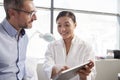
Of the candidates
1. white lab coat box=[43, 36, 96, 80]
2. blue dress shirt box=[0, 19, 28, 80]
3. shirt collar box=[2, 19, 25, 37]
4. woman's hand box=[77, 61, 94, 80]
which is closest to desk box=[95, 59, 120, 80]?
white lab coat box=[43, 36, 96, 80]

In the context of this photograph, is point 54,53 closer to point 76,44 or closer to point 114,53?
point 76,44

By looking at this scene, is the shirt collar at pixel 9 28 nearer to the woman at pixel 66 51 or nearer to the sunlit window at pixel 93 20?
the woman at pixel 66 51

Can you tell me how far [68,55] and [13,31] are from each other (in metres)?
0.69

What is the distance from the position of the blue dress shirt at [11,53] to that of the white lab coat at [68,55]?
42 centimetres

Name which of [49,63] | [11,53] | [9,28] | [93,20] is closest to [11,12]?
[9,28]

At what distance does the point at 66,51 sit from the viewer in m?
2.05

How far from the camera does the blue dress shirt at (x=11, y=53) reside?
4.64ft

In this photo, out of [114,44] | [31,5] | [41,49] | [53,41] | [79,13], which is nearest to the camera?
[31,5]


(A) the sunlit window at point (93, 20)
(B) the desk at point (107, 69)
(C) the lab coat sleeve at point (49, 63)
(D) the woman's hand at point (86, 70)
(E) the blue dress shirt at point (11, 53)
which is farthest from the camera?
(A) the sunlit window at point (93, 20)

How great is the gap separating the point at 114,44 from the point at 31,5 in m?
2.57

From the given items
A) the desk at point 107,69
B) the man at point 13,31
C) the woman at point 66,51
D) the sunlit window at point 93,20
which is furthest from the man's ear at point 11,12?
the sunlit window at point 93,20

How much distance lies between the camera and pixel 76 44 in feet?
6.66

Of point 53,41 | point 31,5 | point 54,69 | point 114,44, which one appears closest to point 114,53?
point 114,44

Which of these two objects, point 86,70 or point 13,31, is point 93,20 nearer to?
point 86,70
